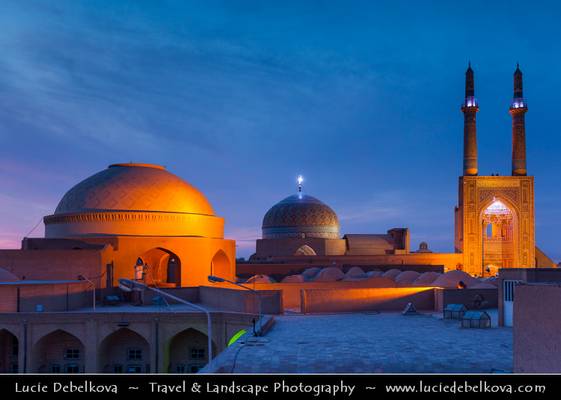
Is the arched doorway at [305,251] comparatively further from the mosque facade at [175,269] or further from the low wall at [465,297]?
the low wall at [465,297]

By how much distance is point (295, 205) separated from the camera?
4619 cm

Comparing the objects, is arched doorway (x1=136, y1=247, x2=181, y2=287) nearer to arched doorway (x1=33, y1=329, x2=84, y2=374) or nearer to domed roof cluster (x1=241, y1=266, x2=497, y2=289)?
domed roof cluster (x1=241, y1=266, x2=497, y2=289)

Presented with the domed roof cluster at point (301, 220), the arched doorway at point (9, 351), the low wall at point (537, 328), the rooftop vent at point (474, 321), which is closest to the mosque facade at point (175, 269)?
the arched doorway at point (9, 351)

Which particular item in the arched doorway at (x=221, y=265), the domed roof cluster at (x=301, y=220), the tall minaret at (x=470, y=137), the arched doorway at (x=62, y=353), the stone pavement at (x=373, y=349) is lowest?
the arched doorway at (x=62, y=353)

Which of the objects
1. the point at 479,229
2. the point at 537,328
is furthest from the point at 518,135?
the point at 537,328

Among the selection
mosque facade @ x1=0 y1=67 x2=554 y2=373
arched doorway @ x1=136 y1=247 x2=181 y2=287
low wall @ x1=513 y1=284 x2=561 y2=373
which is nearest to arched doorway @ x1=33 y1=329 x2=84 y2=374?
mosque facade @ x1=0 y1=67 x2=554 y2=373

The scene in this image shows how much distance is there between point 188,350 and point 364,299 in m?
5.91

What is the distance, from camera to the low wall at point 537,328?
7.53 m

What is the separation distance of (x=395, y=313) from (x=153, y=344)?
759cm

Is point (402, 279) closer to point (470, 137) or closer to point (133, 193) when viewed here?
point (133, 193)

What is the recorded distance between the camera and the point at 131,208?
25.2 metres
